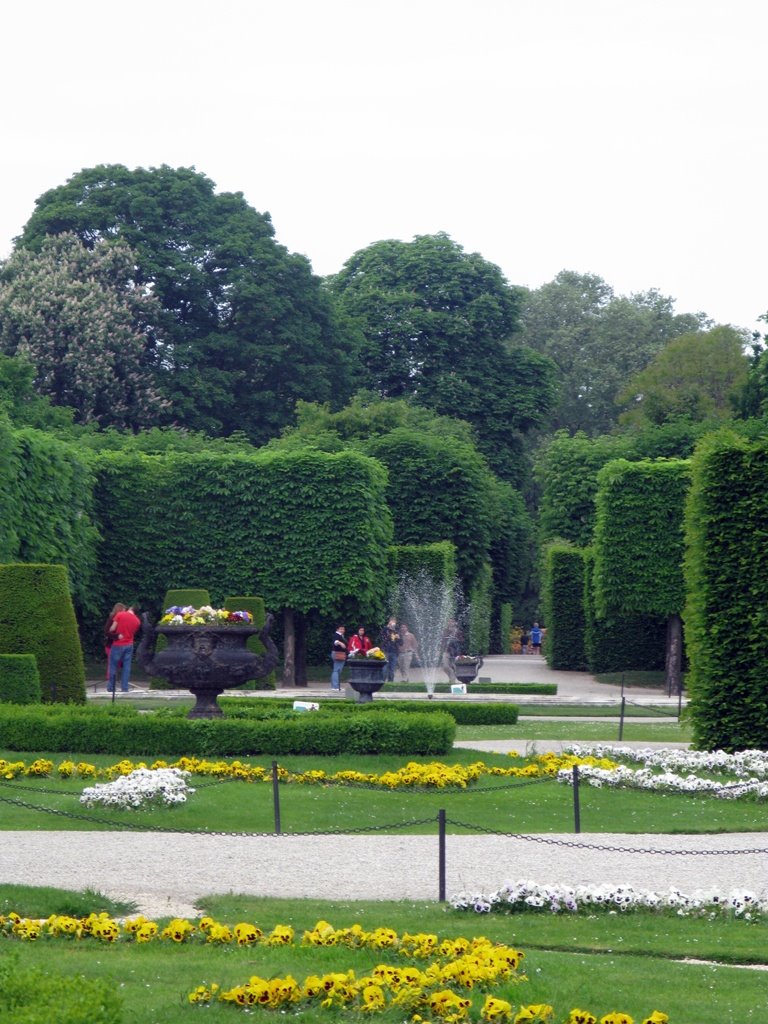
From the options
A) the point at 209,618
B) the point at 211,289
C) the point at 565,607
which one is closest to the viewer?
the point at 209,618

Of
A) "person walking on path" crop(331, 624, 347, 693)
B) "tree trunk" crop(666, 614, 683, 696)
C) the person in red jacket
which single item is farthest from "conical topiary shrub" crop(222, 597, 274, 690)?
"tree trunk" crop(666, 614, 683, 696)

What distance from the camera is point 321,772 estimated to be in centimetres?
1956

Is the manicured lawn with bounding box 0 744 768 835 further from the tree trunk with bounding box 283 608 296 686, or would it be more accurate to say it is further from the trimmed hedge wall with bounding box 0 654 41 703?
the tree trunk with bounding box 283 608 296 686

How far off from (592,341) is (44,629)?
2352 inches

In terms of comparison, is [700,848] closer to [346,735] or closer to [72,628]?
[346,735]

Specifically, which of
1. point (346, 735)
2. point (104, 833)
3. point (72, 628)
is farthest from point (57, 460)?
point (104, 833)

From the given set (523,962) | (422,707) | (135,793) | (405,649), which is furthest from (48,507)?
(523,962)

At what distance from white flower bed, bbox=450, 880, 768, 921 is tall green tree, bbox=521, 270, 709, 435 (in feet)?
230

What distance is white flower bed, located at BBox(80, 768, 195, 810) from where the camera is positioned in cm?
1700

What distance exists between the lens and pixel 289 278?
59.2 m

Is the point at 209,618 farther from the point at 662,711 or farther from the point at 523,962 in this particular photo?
the point at 523,962

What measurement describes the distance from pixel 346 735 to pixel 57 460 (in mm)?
20818

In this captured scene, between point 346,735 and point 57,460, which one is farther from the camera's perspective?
point 57,460

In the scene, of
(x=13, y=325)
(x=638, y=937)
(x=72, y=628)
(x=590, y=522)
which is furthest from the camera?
(x=590, y=522)
